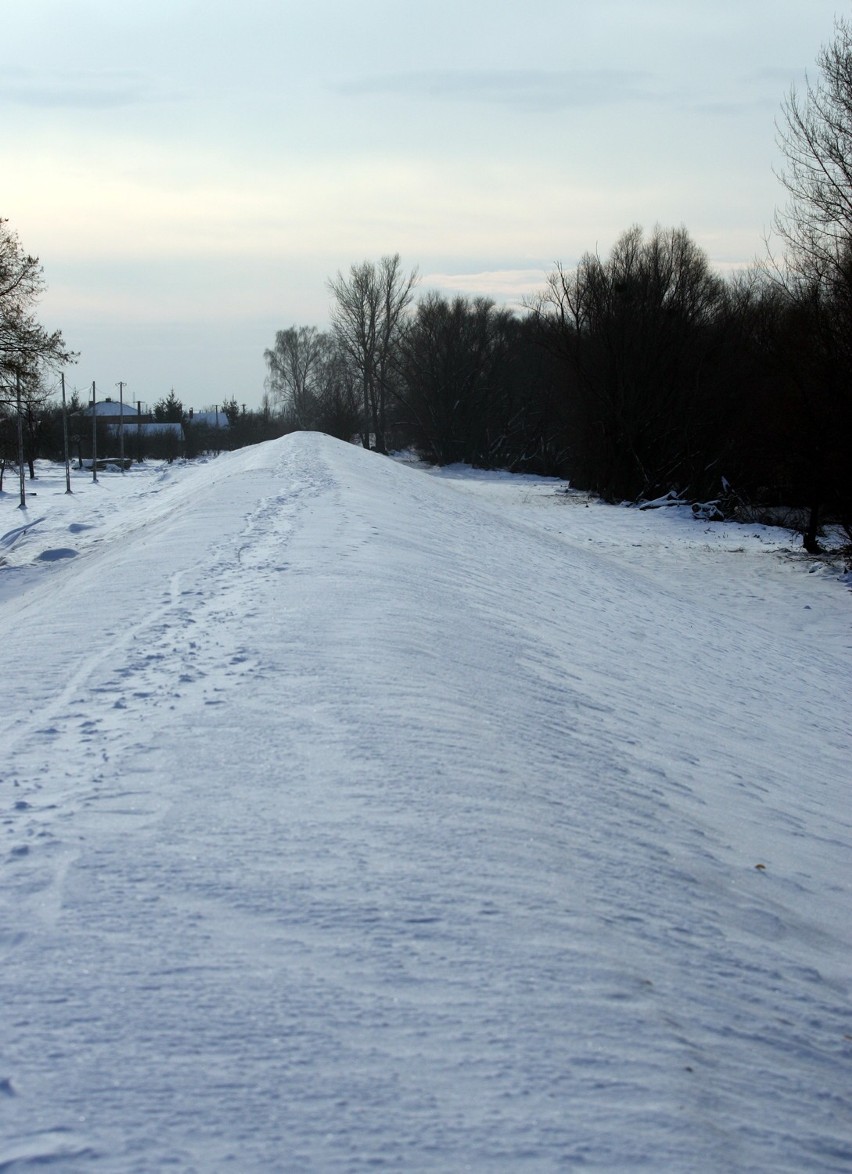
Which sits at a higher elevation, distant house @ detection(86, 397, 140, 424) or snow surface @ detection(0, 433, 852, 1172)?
distant house @ detection(86, 397, 140, 424)

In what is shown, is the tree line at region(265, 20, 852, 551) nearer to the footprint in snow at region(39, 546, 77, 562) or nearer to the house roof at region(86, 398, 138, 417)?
the footprint in snow at region(39, 546, 77, 562)

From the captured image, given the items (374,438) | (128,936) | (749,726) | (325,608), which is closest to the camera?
(128,936)

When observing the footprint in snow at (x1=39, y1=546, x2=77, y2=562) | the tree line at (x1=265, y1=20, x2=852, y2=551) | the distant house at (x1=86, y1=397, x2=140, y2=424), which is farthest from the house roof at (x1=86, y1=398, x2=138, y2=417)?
the footprint in snow at (x1=39, y1=546, x2=77, y2=562)

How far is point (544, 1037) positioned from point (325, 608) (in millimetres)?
3889

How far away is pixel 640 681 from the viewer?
7.53 meters

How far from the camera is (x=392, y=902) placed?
125 inches

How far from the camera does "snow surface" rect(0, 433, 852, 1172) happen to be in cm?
240

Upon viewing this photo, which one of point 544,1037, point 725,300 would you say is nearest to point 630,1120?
point 544,1037

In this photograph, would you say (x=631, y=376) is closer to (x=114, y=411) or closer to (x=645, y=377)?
(x=645, y=377)

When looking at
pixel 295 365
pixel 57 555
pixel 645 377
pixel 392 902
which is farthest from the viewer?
pixel 295 365

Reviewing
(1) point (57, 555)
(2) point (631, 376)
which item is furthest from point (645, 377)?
(1) point (57, 555)

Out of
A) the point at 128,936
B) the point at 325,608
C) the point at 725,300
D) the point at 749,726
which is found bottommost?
the point at 749,726

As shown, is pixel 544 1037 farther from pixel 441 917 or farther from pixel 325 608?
pixel 325 608

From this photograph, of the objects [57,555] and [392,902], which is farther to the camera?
[57,555]
